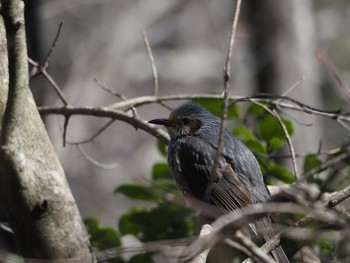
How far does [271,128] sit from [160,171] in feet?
2.86

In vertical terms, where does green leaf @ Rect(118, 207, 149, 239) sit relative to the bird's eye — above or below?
below

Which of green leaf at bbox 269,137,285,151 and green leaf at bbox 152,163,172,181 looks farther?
green leaf at bbox 152,163,172,181

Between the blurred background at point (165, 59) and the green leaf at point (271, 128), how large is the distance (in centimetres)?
464

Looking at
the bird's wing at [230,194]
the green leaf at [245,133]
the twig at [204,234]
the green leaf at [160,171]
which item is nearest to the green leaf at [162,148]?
the green leaf at [160,171]

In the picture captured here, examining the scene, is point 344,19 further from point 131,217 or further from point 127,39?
point 131,217

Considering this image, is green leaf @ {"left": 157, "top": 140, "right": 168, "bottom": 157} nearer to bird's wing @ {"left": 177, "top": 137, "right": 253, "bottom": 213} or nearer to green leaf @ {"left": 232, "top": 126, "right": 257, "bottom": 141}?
bird's wing @ {"left": 177, "top": 137, "right": 253, "bottom": 213}

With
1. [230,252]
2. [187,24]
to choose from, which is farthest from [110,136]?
[230,252]

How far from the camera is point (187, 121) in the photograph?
5770mm

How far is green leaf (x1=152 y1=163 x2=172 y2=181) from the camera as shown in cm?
504

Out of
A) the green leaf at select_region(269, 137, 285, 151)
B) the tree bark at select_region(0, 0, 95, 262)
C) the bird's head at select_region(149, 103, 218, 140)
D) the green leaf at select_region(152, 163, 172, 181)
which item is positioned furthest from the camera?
the bird's head at select_region(149, 103, 218, 140)

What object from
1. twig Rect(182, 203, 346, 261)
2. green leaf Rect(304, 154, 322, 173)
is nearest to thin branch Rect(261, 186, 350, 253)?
twig Rect(182, 203, 346, 261)

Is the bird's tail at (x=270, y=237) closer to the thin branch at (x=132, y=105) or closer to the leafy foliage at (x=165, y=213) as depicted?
the leafy foliage at (x=165, y=213)

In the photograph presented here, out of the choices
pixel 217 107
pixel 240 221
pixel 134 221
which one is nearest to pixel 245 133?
pixel 217 107

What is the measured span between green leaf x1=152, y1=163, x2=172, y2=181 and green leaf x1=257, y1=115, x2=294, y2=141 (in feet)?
2.45
